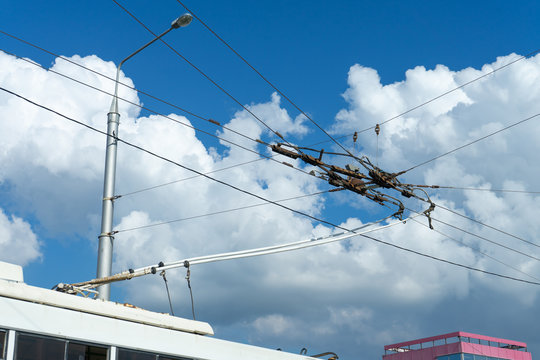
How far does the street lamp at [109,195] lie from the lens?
17000 millimetres

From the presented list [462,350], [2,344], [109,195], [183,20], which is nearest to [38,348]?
[2,344]

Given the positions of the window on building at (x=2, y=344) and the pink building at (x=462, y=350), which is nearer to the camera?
the window on building at (x=2, y=344)

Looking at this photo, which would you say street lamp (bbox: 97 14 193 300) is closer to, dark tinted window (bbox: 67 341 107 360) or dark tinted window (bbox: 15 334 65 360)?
dark tinted window (bbox: 67 341 107 360)

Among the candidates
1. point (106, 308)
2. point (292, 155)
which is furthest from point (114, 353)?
point (292, 155)

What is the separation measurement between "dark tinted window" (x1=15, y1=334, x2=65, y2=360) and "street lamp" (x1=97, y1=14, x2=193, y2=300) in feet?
16.8

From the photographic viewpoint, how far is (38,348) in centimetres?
1062

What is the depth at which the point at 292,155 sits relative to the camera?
A: 17.8 meters

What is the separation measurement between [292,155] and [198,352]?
6.23 meters

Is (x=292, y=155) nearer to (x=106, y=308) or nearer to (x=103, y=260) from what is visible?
(x=103, y=260)

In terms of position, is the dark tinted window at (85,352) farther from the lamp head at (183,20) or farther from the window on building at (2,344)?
the lamp head at (183,20)

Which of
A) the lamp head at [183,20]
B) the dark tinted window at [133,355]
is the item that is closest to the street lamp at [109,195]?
the lamp head at [183,20]

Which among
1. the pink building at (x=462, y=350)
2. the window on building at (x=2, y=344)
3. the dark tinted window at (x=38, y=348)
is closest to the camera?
the window on building at (x=2, y=344)

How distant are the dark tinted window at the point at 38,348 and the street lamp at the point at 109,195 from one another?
16.8 ft

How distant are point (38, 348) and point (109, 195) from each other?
7927 mm
